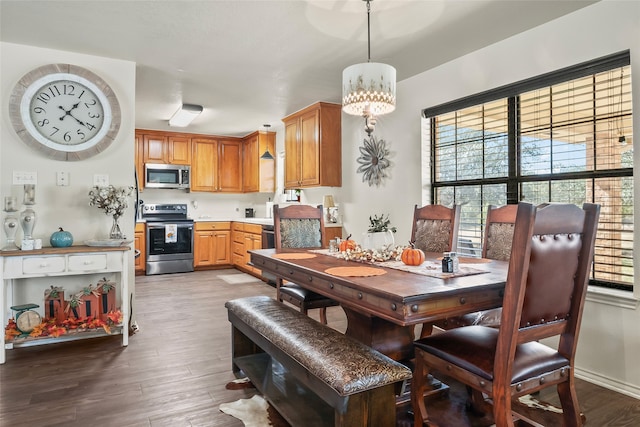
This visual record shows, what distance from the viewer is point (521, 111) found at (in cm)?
305

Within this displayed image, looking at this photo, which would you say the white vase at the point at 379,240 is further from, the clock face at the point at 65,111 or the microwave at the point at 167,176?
the microwave at the point at 167,176

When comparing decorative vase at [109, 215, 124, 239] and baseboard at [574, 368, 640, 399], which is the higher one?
decorative vase at [109, 215, 124, 239]

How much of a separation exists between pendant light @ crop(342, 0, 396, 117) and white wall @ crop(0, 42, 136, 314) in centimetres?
219

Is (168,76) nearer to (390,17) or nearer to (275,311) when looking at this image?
(390,17)

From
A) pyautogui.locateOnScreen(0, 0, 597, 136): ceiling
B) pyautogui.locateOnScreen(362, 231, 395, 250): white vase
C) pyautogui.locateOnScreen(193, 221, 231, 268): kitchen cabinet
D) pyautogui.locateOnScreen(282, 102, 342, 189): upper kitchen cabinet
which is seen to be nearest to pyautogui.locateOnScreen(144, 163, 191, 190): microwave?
pyautogui.locateOnScreen(193, 221, 231, 268): kitchen cabinet

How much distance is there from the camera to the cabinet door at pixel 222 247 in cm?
684

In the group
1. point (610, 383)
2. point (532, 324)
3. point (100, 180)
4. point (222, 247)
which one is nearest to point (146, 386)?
point (100, 180)

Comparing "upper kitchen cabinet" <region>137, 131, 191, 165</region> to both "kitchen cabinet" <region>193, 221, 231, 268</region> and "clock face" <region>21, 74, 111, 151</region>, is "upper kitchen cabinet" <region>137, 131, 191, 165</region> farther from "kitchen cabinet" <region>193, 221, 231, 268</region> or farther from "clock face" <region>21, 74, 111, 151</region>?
"clock face" <region>21, 74, 111, 151</region>

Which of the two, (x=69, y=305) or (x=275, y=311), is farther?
(x=69, y=305)

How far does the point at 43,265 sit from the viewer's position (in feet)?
9.75

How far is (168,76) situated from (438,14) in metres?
2.58

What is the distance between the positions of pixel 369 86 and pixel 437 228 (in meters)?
1.25

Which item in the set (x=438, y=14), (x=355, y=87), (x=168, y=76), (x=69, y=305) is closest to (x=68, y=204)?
(x=69, y=305)

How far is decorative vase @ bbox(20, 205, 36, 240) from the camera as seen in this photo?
3.04 meters
